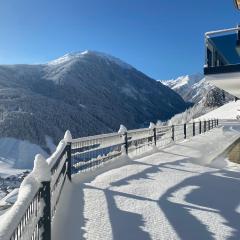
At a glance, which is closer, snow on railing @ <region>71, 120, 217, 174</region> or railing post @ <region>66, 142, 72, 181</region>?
railing post @ <region>66, 142, 72, 181</region>

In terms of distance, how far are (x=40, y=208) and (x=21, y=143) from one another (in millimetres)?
143349

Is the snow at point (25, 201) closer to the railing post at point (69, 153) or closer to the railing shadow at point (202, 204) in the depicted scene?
the railing shadow at point (202, 204)

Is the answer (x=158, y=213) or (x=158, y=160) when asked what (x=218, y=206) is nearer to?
(x=158, y=213)

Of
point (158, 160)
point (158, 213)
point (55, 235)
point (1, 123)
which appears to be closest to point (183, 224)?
point (158, 213)

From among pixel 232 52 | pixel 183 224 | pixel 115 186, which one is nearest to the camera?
pixel 183 224

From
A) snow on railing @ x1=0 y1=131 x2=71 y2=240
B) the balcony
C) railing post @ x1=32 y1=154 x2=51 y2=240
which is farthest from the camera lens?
the balcony

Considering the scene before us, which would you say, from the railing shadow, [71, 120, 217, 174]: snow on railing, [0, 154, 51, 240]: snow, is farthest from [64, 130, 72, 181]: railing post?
[0, 154, 51, 240]: snow

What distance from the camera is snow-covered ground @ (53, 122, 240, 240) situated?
6.21 metres

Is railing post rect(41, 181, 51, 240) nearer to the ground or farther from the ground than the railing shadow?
farther from the ground

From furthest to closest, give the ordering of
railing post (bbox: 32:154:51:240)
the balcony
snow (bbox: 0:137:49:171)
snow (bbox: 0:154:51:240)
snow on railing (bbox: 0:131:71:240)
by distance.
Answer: snow (bbox: 0:137:49:171) < the balcony < railing post (bbox: 32:154:51:240) < snow on railing (bbox: 0:131:71:240) < snow (bbox: 0:154:51:240)

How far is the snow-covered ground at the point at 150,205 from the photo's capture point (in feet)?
20.4

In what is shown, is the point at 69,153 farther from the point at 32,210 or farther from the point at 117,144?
the point at 32,210

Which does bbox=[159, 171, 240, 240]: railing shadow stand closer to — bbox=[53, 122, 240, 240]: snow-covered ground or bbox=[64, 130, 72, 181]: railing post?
bbox=[53, 122, 240, 240]: snow-covered ground

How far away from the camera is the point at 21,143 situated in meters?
144
